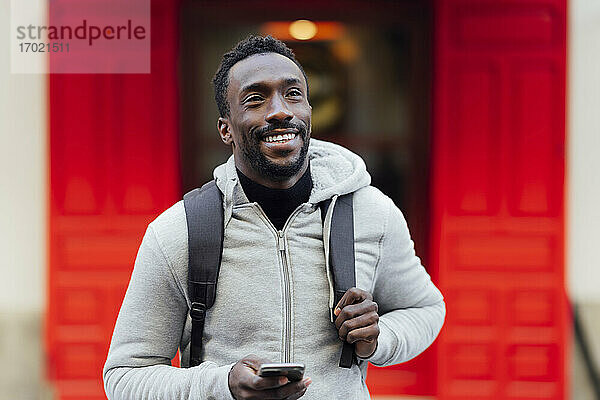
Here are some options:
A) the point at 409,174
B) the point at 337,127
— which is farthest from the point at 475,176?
the point at 337,127

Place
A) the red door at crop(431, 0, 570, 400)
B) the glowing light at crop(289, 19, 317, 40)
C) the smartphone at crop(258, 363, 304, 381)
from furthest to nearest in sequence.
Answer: the glowing light at crop(289, 19, 317, 40) → the red door at crop(431, 0, 570, 400) → the smartphone at crop(258, 363, 304, 381)

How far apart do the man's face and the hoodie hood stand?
0.06 meters

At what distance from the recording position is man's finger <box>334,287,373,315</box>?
5.56ft

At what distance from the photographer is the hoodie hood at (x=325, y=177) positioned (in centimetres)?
185

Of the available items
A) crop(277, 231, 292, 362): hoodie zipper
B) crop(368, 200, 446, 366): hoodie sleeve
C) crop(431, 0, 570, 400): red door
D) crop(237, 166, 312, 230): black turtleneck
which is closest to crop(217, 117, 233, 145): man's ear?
crop(237, 166, 312, 230): black turtleneck

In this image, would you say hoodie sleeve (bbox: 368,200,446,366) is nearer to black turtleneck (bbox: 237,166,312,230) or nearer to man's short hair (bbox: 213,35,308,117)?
black turtleneck (bbox: 237,166,312,230)

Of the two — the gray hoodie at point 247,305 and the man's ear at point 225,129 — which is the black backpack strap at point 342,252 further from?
the man's ear at point 225,129

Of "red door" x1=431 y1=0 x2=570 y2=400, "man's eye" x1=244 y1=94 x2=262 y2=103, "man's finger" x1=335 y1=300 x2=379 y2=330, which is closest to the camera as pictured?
"man's finger" x1=335 y1=300 x2=379 y2=330

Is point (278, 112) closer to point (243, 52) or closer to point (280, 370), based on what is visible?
point (243, 52)

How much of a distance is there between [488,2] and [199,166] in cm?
182

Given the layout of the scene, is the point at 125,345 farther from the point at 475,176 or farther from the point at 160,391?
the point at 475,176

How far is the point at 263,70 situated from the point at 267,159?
19cm

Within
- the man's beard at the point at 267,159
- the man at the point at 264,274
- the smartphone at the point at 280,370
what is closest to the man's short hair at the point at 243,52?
the man at the point at 264,274

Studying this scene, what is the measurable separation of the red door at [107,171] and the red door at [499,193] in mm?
1473
